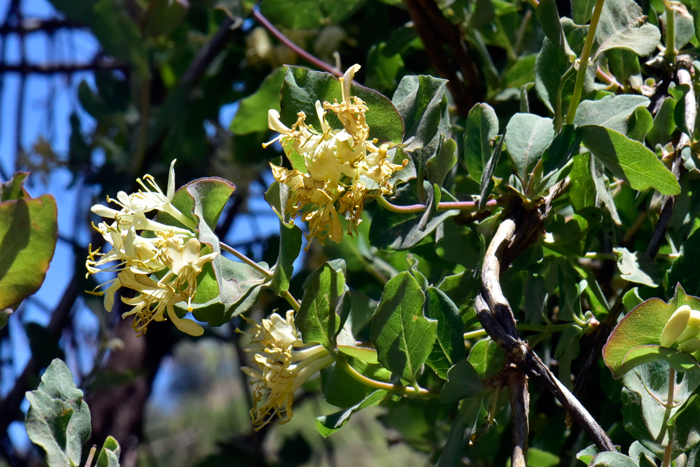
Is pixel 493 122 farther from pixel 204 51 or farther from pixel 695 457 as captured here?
pixel 204 51

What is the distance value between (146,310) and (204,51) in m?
0.76

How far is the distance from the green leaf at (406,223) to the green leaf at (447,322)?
0.16 ft

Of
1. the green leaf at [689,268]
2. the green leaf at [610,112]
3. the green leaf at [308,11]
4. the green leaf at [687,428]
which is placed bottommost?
the green leaf at [687,428]

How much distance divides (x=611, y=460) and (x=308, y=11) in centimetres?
68

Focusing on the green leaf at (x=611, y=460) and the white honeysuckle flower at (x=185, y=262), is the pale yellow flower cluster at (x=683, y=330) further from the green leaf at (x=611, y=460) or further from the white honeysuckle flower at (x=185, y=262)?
the white honeysuckle flower at (x=185, y=262)

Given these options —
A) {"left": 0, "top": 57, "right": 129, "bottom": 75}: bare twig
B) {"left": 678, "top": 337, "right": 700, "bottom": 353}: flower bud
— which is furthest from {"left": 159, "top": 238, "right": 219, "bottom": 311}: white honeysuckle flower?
{"left": 0, "top": 57, "right": 129, "bottom": 75}: bare twig

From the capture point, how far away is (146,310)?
49cm

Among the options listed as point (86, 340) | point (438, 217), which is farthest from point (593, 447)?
point (86, 340)

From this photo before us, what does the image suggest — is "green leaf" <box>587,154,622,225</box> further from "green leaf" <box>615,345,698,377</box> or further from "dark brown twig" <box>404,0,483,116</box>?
"dark brown twig" <box>404,0,483,116</box>

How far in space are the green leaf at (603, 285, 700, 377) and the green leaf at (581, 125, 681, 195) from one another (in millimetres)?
104

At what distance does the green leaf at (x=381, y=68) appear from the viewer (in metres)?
0.83

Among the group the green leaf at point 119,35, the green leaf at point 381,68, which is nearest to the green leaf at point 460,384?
the green leaf at point 381,68

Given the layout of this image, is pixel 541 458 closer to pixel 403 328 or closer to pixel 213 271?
pixel 403 328

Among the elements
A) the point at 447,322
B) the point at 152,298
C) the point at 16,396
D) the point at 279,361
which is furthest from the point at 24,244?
the point at 16,396
